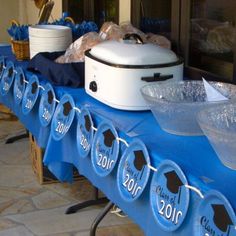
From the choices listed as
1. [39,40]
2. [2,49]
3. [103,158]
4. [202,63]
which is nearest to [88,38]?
[39,40]

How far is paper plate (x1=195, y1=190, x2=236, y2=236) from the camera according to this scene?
942mm

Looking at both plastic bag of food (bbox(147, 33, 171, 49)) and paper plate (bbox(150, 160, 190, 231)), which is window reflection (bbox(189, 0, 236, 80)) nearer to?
plastic bag of food (bbox(147, 33, 171, 49))

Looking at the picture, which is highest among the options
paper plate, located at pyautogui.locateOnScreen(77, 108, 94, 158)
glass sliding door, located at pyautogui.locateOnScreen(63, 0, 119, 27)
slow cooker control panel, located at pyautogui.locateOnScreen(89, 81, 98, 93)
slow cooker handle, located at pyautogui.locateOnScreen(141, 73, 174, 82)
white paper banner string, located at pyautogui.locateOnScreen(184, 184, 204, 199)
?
glass sliding door, located at pyautogui.locateOnScreen(63, 0, 119, 27)

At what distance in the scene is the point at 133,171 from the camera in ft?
4.25

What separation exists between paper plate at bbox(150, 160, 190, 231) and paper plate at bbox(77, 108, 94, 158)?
0.45 m

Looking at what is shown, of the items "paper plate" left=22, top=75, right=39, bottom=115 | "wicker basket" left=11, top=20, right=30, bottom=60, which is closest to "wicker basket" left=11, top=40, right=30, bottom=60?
"wicker basket" left=11, top=20, right=30, bottom=60

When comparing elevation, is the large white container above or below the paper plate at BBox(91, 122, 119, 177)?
above

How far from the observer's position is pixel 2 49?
3.05m

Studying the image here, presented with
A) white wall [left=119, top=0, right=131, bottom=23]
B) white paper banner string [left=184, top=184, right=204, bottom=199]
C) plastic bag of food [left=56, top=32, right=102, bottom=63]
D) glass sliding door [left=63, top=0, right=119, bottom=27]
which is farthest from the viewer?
glass sliding door [left=63, top=0, right=119, bottom=27]

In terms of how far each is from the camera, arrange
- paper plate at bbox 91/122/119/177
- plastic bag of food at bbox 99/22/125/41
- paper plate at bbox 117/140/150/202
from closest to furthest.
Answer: paper plate at bbox 117/140/150/202
paper plate at bbox 91/122/119/177
plastic bag of food at bbox 99/22/125/41

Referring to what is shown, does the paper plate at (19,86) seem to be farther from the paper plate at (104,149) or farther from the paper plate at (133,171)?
the paper plate at (133,171)

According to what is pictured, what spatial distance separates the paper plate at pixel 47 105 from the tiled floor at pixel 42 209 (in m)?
0.59

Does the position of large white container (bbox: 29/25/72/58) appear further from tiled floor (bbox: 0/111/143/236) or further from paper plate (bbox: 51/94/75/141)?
tiled floor (bbox: 0/111/143/236)

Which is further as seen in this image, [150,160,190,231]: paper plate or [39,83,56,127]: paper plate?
[39,83,56,127]: paper plate
